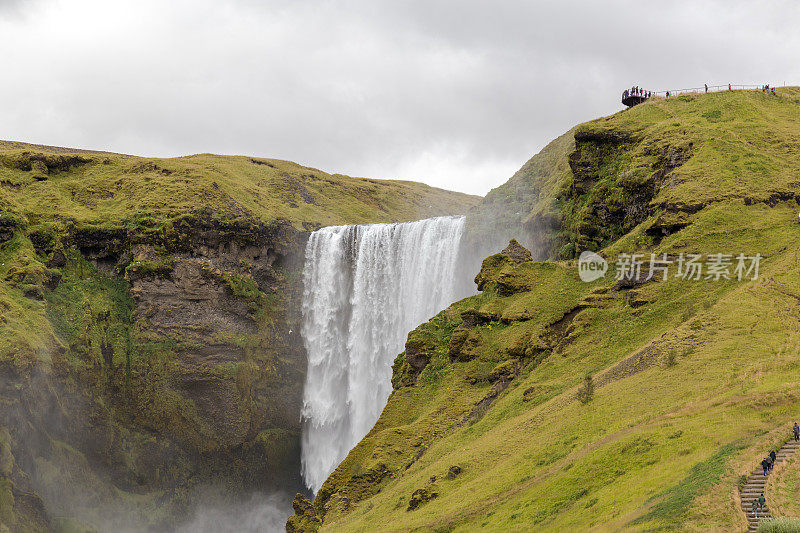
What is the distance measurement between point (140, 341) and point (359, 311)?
18897 mm

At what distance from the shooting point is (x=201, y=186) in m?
67.7

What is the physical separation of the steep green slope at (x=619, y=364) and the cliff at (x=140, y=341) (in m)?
25.2

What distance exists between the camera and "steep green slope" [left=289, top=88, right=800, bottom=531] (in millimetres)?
19422

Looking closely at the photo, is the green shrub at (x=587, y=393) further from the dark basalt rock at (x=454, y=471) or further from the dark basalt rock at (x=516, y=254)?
the dark basalt rock at (x=516, y=254)

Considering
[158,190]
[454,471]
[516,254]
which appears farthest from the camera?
[158,190]

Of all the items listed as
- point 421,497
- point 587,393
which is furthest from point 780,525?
point 421,497

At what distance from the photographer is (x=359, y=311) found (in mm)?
63625

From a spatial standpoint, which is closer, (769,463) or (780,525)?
(780,525)

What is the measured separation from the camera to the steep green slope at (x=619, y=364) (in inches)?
765

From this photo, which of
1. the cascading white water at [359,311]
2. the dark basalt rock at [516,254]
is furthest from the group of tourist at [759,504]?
the cascading white water at [359,311]

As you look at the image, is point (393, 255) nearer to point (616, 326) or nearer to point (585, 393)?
point (616, 326)

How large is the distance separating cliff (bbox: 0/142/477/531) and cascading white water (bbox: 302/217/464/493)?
200 cm

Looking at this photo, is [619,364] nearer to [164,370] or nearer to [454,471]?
[454,471]

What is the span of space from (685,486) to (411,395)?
21.5 m
